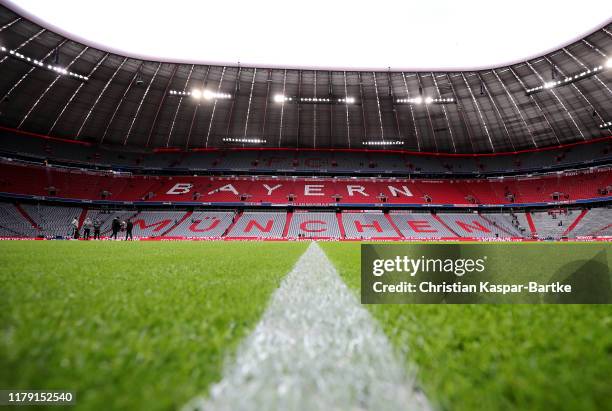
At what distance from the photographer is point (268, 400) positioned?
2.15 ft

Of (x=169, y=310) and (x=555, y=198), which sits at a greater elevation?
(x=555, y=198)

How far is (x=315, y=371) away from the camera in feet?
2.74

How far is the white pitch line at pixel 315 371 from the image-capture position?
659mm

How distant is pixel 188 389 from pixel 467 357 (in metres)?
0.80

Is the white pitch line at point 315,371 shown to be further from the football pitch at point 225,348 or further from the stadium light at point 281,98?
the stadium light at point 281,98

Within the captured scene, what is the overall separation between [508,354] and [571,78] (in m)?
35.3

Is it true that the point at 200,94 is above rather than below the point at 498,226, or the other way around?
above

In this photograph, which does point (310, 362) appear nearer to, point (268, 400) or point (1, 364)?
point (268, 400)

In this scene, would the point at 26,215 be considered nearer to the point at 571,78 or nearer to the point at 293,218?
the point at 293,218

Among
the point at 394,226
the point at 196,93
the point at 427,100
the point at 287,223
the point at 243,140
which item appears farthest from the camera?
the point at 243,140

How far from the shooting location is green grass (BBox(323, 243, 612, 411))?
2.19ft

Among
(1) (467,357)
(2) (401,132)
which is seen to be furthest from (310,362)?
(2) (401,132)

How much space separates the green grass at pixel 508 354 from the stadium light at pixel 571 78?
34062mm

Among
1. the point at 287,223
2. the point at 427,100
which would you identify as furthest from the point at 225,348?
the point at 427,100
